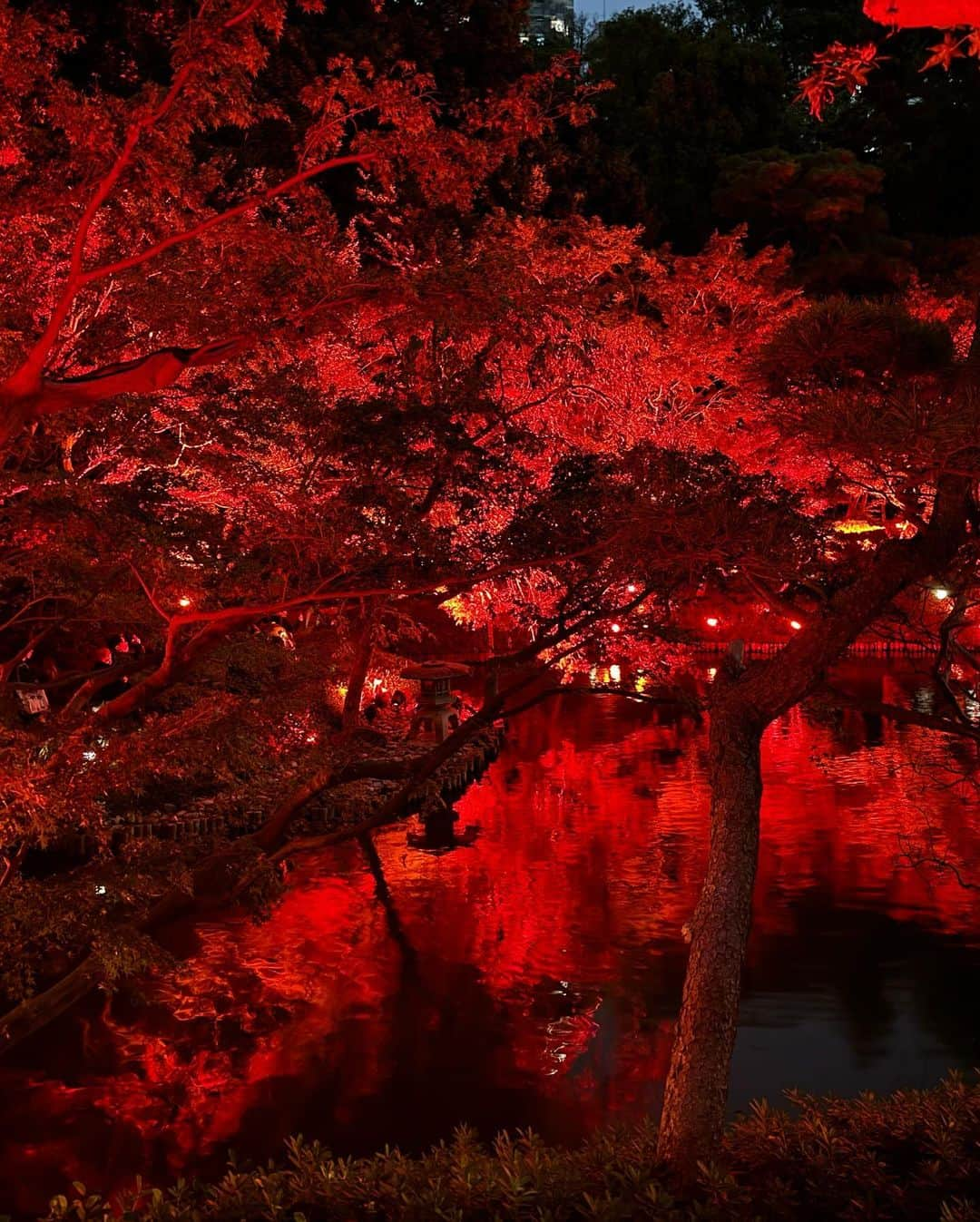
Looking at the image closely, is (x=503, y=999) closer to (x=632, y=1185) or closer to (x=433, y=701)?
(x=632, y=1185)

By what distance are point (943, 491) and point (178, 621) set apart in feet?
14.1

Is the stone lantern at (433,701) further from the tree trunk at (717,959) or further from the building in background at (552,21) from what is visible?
the building in background at (552,21)

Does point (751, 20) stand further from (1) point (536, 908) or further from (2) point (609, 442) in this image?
(1) point (536, 908)

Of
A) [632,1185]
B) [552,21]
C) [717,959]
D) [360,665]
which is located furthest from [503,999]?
[552,21]

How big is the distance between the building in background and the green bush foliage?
2634cm

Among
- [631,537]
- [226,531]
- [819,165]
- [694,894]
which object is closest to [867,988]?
[694,894]

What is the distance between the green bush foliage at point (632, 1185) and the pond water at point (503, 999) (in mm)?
2332

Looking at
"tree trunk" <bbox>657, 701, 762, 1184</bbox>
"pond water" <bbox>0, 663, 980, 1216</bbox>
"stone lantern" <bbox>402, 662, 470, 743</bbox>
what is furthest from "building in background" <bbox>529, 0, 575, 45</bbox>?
"tree trunk" <bbox>657, 701, 762, 1184</bbox>

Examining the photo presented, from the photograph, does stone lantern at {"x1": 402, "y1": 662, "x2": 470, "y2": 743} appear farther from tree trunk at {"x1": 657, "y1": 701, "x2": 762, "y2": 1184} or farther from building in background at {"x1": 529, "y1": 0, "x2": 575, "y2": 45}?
building in background at {"x1": 529, "y1": 0, "x2": 575, "y2": 45}

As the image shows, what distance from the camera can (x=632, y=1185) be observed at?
181 inches

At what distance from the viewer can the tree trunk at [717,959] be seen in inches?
192

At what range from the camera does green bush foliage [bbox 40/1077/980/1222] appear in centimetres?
425

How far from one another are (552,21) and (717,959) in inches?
2295

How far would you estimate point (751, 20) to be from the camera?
36.1m
